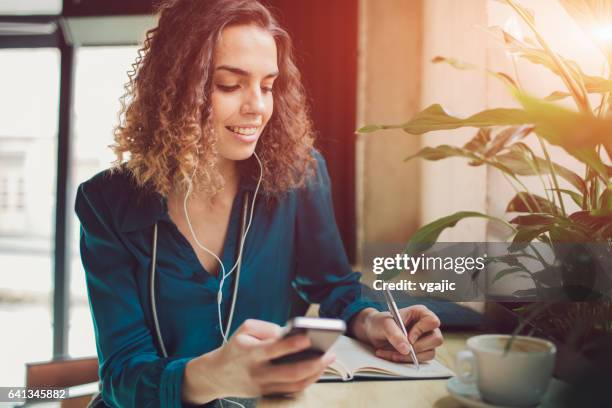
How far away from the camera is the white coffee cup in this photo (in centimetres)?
46

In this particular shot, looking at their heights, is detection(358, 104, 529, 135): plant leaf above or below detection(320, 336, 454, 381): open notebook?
above

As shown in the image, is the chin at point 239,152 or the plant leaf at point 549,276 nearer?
the plant leaf at point 549,276

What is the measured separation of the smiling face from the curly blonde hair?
2 centimetres

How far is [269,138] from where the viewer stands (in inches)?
43.2

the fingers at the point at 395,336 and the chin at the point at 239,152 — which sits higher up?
the chin at the point at 239,152

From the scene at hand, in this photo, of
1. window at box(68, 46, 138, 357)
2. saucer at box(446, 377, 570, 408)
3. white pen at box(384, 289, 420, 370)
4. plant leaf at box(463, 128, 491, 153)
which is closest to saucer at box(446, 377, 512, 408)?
saucer at box(446, 377, 570, 408)

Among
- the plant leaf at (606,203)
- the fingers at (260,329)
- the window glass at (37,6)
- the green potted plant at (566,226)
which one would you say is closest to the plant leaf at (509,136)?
the green potted plant at (566,226)

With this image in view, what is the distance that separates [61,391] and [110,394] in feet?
0.96

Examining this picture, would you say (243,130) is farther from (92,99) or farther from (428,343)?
(92,99)

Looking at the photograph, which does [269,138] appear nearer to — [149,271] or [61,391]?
[149,271]

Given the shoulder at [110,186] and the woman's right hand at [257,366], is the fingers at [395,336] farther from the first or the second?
the shoulder at [110,186]

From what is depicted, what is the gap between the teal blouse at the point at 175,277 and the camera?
29.3 inches

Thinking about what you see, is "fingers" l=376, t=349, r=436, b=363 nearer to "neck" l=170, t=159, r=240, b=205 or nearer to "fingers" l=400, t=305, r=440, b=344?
"fingers" l=400, t=305, r=440, b=344

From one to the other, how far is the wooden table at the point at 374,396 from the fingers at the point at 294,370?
0.25 ft
